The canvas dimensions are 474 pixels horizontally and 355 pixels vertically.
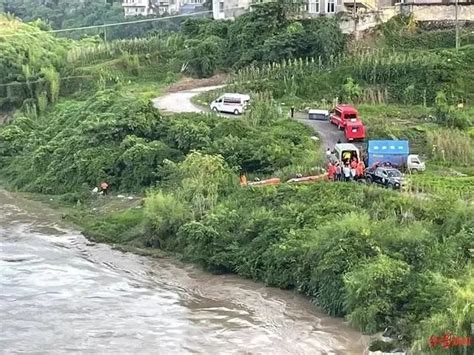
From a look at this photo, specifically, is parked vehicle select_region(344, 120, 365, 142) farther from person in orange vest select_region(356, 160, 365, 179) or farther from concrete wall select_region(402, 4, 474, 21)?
concrete wall select_region(402, 4, 474, 21)

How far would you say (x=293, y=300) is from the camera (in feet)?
63.4

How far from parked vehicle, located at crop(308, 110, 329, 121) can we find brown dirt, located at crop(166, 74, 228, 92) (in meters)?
7.91

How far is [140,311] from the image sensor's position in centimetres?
1889

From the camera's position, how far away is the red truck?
89.9 feet

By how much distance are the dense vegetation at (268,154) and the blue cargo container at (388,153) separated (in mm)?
979

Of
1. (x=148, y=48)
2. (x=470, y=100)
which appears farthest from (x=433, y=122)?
(x=148, y=48)


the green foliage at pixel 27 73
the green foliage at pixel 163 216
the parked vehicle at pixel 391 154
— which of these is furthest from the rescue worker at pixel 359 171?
the green foliage at pixel 27 73

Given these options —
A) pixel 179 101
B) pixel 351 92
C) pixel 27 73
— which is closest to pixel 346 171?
pixel 351 92

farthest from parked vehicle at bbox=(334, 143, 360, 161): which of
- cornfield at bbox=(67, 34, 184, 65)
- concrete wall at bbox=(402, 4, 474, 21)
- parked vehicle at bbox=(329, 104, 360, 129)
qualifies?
cornfield at bbox=(67, 34, 184, 65)

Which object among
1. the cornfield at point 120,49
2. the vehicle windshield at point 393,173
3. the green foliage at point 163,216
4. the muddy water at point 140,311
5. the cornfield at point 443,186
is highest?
the cornfield at point 120,49

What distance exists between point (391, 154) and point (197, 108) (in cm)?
1047

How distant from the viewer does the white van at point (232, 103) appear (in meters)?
31.4
